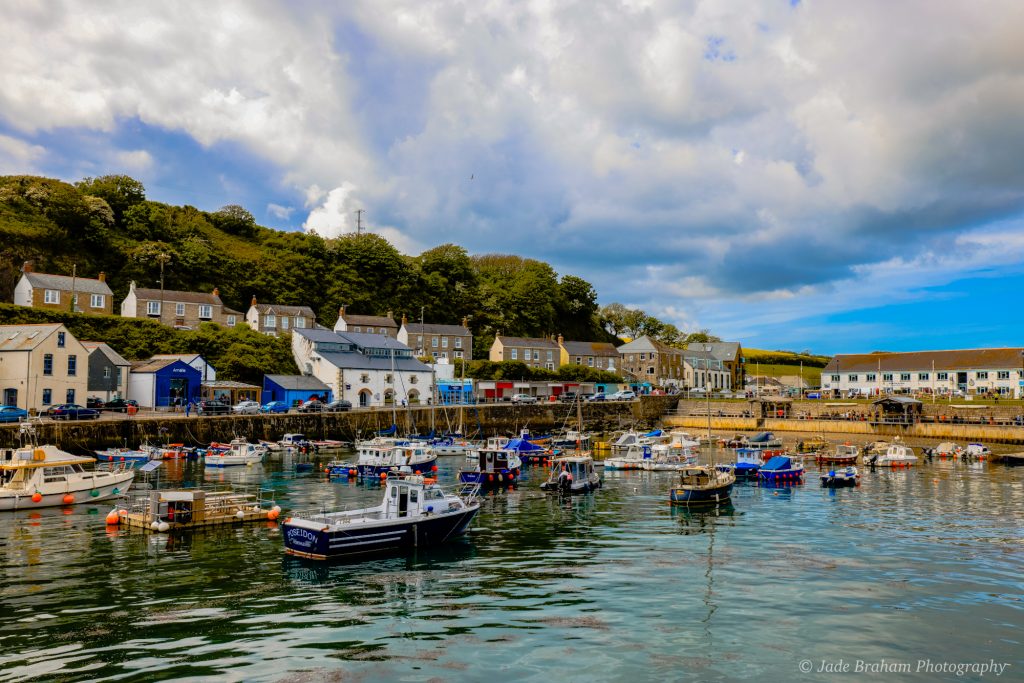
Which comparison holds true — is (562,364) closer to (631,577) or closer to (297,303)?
(297,303)

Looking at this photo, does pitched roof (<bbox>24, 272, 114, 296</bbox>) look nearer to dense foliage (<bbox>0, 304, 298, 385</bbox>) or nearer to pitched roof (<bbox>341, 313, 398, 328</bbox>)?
dense foliage (<bbox>0, 304, 298, 385</bbox>)

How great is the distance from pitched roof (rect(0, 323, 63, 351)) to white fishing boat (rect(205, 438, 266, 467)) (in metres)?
20.0

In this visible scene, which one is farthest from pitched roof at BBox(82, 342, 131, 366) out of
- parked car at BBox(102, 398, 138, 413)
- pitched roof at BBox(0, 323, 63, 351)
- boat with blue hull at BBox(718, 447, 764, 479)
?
boat with blue hull at BBox(718, 447, 764, 479)

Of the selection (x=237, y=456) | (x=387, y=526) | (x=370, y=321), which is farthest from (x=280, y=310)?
(x=387, y=526)

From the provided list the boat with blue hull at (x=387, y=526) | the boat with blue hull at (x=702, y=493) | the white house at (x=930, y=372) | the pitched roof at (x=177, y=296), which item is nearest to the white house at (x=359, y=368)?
the pitched roof at (x=177, y=296)

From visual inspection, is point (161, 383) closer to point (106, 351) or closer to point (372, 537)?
point (106, 351)

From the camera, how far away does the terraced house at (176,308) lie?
4063 inches

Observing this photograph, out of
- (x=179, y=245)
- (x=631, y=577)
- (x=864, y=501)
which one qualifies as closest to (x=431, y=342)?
(x=179, y=245)

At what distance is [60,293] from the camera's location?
9550 cm

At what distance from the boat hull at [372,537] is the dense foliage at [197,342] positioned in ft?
228

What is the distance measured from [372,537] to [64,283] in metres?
92.0

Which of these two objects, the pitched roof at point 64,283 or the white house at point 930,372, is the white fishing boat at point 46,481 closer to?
the pitched roof at point 64,283

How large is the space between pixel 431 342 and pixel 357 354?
2525 cm

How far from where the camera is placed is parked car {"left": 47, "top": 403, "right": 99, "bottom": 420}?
6003cm
